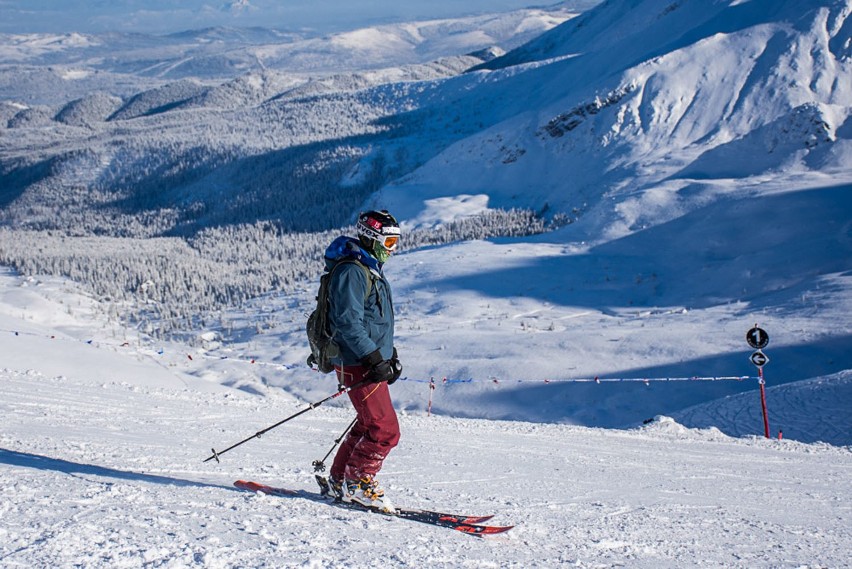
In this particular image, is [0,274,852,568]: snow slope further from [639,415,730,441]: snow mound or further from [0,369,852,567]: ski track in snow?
[639,415,730,441]: snow mound

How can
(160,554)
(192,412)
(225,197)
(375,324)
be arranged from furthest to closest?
(225,197) < (192,412) < (375,324) < (160,554)

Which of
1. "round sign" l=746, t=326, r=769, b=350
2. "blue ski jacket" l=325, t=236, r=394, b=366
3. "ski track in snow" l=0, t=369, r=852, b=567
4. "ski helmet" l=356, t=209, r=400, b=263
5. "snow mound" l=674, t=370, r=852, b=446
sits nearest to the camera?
"ski track in snow" l=0, t=369, r=852, b=567

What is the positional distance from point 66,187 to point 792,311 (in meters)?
147

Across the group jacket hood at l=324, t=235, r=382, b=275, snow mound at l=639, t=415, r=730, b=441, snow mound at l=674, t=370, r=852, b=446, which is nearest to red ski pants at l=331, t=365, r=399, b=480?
jacket hood at l=324, t=235, r=382, b=275

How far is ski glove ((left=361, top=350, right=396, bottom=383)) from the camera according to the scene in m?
7.06

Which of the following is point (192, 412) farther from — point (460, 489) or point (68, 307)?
point (68, 307)

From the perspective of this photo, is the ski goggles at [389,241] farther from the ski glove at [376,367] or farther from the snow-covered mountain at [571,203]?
the snow-covered mountain at [571,203]

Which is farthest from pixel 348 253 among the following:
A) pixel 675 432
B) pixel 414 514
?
pixel 675 432

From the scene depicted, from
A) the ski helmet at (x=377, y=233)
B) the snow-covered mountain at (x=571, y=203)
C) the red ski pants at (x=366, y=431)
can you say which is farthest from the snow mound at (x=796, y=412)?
the ski helmet at (x=377, y=233)

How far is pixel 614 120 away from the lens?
89.6m

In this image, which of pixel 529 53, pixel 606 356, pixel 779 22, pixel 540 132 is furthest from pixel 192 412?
pixel 529 53

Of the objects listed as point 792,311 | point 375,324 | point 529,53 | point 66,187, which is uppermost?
point 529,53

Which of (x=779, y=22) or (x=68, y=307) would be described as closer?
(x=68, y=307)

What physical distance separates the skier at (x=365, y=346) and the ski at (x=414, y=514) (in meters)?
0.08
